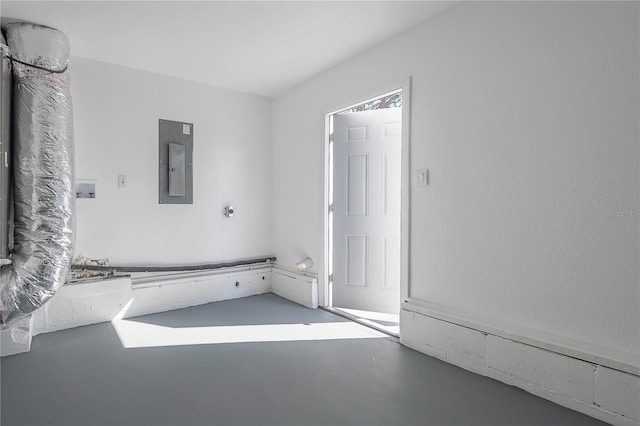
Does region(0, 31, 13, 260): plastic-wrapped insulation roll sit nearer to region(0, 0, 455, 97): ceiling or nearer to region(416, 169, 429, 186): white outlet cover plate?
region(0, 0, 455, 97): ceiling

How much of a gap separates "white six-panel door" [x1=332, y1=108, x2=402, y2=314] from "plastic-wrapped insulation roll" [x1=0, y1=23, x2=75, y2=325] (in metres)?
2.36

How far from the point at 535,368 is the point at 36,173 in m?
3.43

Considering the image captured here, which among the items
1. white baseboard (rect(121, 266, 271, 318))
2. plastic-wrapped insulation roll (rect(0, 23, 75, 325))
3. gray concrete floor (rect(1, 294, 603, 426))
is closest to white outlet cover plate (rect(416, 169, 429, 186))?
gray concrete floor (rect(1, 294, 603, 426))

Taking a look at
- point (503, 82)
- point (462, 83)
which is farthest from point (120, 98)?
point (503, 82)

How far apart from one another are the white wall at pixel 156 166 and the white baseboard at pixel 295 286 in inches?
15.1

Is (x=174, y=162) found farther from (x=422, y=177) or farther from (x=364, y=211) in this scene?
(x=422, y=177)

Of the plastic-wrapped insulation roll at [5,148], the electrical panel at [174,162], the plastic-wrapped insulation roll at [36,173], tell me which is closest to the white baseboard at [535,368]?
the electrical panel at [174,162]

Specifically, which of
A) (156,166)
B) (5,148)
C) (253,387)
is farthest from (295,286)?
(5,148)

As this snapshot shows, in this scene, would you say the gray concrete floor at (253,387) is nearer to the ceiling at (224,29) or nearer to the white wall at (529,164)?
the white wall at (529,164)

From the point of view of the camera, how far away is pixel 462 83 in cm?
221

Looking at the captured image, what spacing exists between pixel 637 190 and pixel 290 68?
281 centimetres

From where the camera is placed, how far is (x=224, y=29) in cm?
252

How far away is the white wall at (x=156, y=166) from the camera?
306 cm

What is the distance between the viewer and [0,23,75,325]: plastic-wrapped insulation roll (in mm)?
2309
